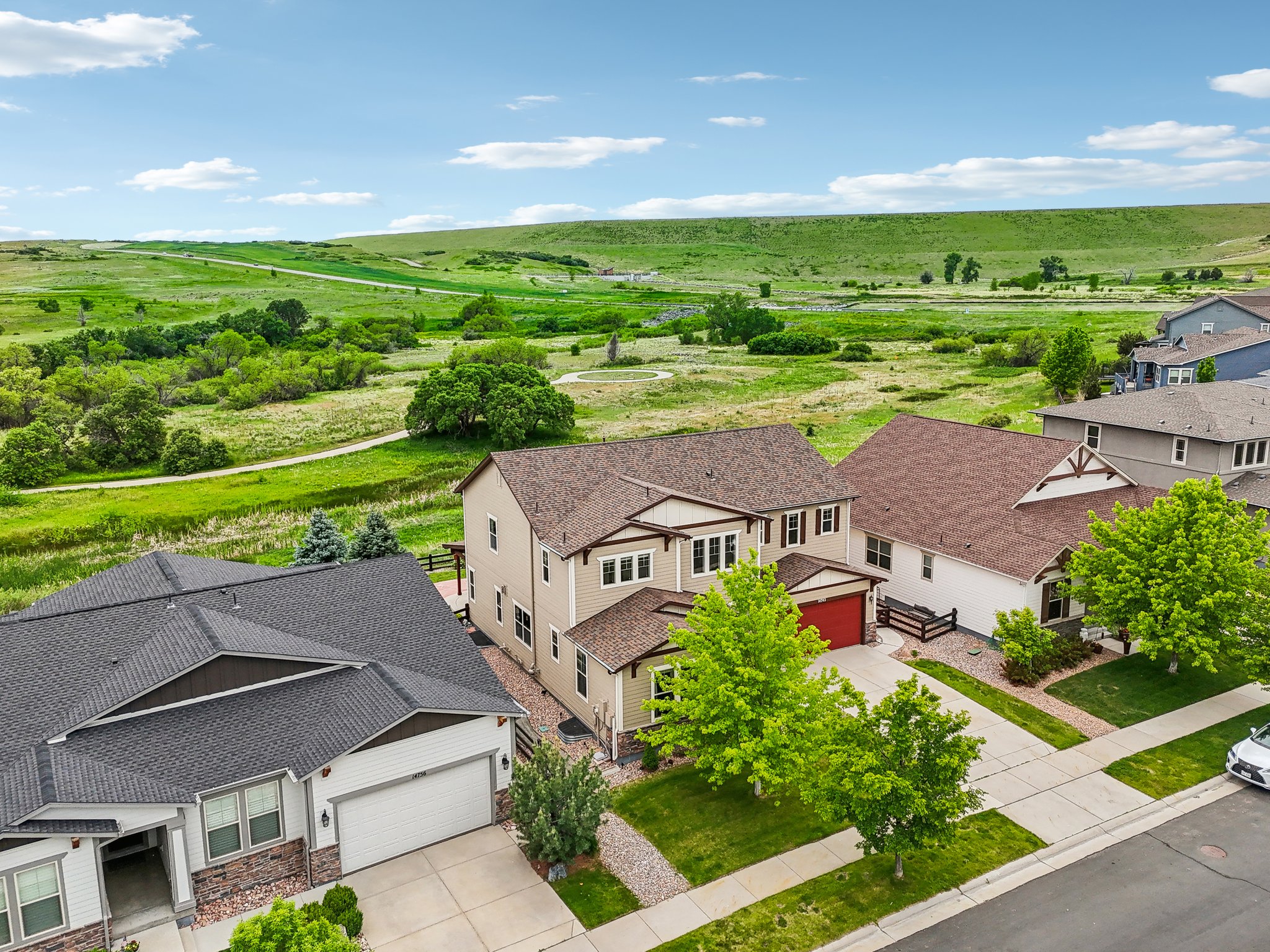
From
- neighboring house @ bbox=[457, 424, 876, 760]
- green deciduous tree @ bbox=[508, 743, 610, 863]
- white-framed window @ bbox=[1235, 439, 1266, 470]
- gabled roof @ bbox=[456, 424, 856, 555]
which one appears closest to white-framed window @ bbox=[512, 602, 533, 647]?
neighboring house @ bbox=[457, 424, 876, 760]

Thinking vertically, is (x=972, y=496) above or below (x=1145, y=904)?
above

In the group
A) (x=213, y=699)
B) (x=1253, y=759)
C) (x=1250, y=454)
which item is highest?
(x=1250, y=454)

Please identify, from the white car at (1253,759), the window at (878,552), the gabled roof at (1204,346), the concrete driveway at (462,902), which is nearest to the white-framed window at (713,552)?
the window at (878,552)

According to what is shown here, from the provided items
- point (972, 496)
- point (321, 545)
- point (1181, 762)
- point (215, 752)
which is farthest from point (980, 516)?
point (321, 545)

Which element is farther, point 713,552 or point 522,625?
point 522,625

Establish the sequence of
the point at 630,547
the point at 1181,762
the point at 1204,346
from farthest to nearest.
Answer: the point at 1204,346, the point at 630,547, the point at 1181,762

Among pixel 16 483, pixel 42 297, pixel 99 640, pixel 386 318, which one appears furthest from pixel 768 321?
pixel 42 297

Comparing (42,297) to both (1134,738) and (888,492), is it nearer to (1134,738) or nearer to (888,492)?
(888,492)

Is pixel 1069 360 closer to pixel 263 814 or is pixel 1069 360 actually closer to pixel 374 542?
pixel 374 542

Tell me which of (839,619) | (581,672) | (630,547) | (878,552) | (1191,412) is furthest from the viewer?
(1191,412)
